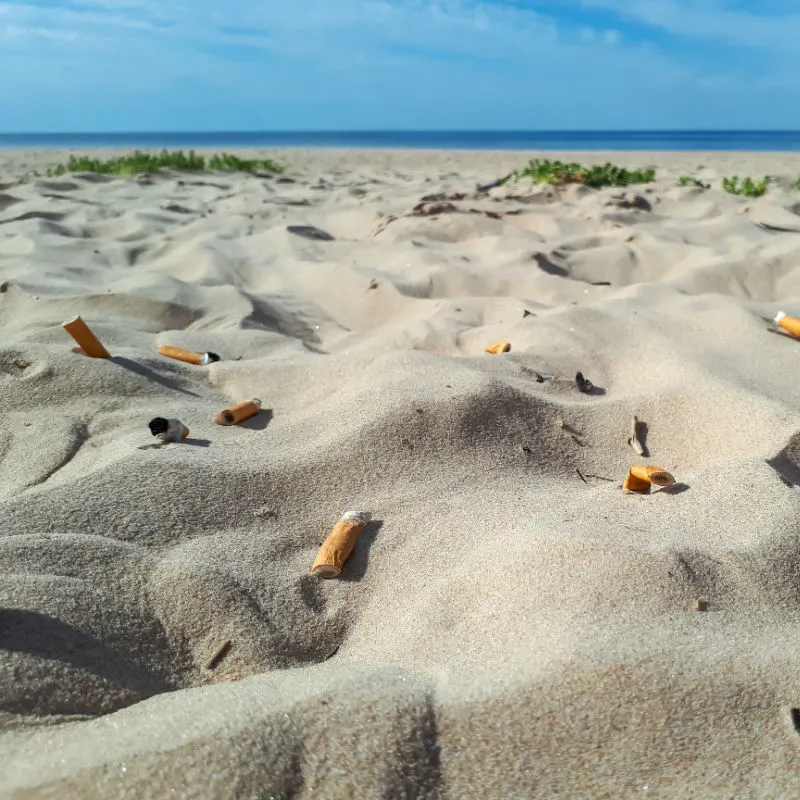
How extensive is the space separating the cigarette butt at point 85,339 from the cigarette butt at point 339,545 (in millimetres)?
1016

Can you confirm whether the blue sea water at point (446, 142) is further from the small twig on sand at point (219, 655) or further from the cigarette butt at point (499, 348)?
the small twig on sand at point (219, 655)

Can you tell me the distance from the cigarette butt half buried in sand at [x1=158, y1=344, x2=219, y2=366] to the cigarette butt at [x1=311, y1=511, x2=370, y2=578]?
3.31 feet

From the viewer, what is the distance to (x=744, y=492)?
4.81ft

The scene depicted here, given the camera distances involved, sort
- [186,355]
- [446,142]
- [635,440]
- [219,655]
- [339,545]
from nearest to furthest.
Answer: [219,655], [339,545], [635,440], [186,355], [446,142]

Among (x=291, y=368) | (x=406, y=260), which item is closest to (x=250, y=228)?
(x=406, y=260)

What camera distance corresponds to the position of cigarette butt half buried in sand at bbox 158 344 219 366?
7.58ft

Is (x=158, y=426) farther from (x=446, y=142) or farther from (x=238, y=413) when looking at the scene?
(x=446, y=142)

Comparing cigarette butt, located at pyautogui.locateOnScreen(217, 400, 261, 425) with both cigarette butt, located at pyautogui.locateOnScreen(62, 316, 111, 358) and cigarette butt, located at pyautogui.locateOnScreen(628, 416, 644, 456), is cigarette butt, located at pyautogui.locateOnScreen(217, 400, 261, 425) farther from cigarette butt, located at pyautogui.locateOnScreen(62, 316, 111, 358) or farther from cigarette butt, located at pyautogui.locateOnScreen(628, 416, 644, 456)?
cigarette butt, located at pyautogui.locateOnScreen(628, 416, 644, 456)

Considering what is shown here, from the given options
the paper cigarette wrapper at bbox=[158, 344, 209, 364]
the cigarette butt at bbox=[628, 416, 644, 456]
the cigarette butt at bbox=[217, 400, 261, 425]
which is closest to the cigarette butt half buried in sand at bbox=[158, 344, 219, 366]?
the paper cigarette wrapper at bbox=[158, 344, 209, 364]

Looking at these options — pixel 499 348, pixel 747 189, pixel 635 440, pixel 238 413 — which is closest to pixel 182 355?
pixel 238 413

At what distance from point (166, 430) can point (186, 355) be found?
0.67 metres

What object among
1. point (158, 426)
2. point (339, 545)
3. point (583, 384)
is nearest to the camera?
point (339, 545)

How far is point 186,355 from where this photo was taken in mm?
2320

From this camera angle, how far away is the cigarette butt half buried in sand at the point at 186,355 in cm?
231
